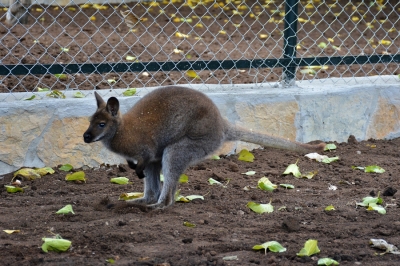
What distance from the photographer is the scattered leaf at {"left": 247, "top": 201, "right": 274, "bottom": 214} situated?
5020 millimetres

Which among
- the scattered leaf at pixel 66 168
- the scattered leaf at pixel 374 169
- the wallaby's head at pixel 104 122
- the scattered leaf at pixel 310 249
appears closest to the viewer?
the scattered leaf at pixel 310 249

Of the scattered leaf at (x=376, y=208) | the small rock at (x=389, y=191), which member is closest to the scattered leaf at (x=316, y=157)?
the small rock at (x=389, y=191)

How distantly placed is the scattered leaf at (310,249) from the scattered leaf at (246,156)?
2.36 m

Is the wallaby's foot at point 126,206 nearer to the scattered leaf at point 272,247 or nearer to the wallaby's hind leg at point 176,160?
the wallaby's hind leg at point 176,160

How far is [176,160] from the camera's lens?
5.04 metres

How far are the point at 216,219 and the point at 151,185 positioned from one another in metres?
0.73

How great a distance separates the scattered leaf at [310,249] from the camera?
4.05m

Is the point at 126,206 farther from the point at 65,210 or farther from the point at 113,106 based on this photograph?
the point at 113,106

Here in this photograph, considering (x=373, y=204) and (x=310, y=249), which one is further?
(x=373, y=204)

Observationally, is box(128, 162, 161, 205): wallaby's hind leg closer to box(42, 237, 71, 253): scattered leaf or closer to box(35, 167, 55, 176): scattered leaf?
box(35, 167, 55, 176): scattered leaf

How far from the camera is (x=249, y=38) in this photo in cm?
959

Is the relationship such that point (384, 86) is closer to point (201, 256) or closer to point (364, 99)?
point (364, 99)

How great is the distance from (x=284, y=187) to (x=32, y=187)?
6.54ft

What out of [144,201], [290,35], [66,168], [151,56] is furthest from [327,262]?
[151,56]
